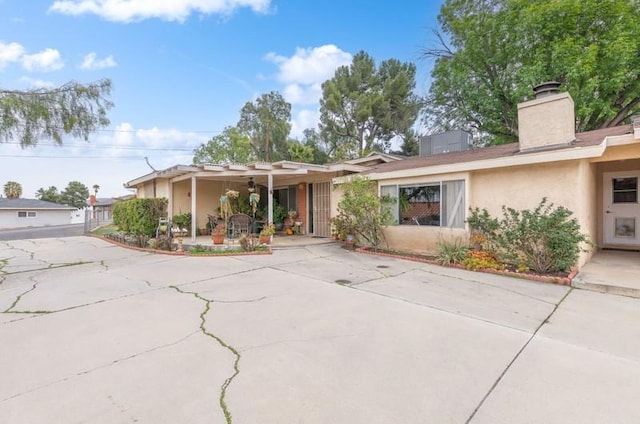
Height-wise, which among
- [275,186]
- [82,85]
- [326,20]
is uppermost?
[326,20]

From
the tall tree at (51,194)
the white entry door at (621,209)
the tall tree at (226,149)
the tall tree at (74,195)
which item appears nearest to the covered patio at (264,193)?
the white entry door at (621,209)

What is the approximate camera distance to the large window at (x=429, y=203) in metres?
7.84

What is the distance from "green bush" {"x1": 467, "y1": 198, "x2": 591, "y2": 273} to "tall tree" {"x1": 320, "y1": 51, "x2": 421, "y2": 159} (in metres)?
17.0

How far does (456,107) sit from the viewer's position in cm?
1758

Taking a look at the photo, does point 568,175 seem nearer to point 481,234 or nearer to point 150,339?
point 481,234

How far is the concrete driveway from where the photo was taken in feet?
7.33

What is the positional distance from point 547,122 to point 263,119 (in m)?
28.5

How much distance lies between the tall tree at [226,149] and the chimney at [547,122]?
936 inches

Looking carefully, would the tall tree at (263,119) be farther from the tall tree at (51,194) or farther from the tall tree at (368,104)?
the tall tree at (51,194)

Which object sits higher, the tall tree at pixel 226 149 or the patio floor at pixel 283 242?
the tall tree at pixel 226 149

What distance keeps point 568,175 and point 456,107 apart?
503 inches

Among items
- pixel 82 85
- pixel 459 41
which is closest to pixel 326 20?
pixel 459 41

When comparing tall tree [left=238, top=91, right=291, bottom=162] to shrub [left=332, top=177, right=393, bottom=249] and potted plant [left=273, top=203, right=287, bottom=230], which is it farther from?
shrub [left=332, top=177, right=393, bottom=249]

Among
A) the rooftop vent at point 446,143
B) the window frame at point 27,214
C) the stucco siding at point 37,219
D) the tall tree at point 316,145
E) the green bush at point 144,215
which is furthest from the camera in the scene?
the window frame at point 27,214
